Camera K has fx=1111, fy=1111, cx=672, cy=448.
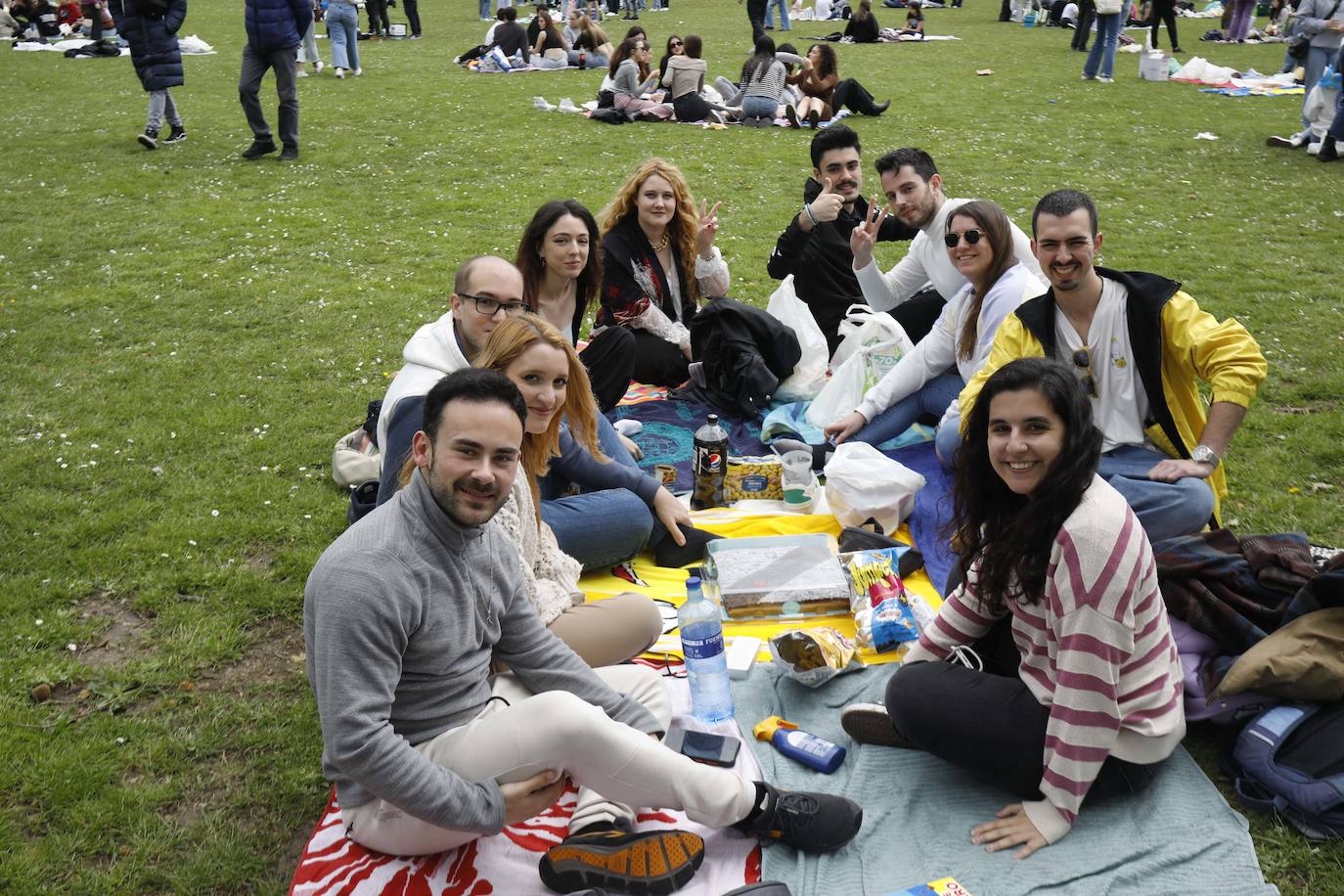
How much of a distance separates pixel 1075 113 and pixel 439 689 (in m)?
15.8

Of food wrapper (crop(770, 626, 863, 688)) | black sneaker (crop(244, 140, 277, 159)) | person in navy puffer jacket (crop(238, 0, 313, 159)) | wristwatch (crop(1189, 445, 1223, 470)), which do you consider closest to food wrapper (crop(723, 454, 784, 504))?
food wrapper (crop(770, 626, 863, 688))

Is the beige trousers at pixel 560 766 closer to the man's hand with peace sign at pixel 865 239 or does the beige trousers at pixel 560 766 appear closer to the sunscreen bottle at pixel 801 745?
the sunscreen bottle at pixel 801 745

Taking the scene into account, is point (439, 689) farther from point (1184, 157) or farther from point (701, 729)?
point (1184, 157)

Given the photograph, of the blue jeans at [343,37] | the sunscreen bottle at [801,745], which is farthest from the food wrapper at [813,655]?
the blue jeans at [343,37]

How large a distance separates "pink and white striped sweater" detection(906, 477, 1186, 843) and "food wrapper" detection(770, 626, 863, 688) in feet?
3.18

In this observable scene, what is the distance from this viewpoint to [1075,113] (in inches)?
647

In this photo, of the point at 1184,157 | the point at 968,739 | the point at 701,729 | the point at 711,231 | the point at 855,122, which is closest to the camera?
the point at 968,739

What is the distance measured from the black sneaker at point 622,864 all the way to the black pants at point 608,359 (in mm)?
3786

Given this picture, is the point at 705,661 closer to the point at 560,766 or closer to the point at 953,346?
the point at 560,766

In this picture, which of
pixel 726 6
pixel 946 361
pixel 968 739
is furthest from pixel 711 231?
pixel 726 6

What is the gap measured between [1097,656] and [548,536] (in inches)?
83.0

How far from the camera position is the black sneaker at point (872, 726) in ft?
12.8

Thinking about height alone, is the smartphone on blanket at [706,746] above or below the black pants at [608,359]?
below

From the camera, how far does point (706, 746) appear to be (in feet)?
12.6
